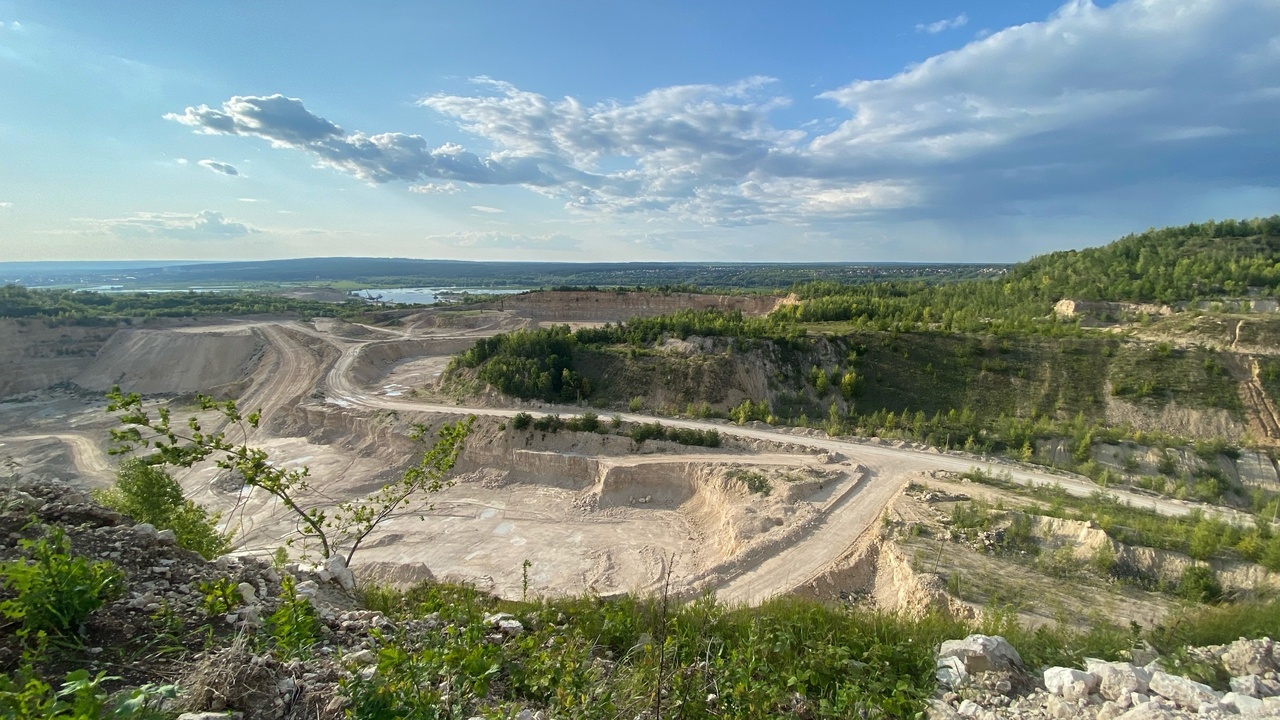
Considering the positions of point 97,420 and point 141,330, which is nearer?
point 97,420

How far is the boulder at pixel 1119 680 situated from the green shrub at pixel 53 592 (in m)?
9.81

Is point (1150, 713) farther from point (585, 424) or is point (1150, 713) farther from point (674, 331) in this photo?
point (674, 331)

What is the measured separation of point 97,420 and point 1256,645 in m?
59.4

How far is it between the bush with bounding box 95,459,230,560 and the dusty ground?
1.22m

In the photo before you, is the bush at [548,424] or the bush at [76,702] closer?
the bush at [76,702]

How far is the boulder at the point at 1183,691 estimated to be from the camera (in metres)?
5.27

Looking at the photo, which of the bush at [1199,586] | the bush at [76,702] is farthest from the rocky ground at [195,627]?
the bush at [1199,586]

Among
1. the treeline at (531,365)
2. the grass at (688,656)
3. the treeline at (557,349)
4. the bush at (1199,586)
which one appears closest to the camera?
the grass at (688,656)

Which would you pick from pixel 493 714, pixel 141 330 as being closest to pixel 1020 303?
pixel 493 714

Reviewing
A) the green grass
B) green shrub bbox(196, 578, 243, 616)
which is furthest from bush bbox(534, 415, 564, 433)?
the green grass

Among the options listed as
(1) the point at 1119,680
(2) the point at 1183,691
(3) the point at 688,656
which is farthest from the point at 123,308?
(2) the point at 1183,691

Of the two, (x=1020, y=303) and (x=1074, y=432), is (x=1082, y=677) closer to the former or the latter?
(x=1074, y=432)

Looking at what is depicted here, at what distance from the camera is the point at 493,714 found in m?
4.08

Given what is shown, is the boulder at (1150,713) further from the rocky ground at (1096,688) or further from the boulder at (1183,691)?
the boulder at (1183,691)
